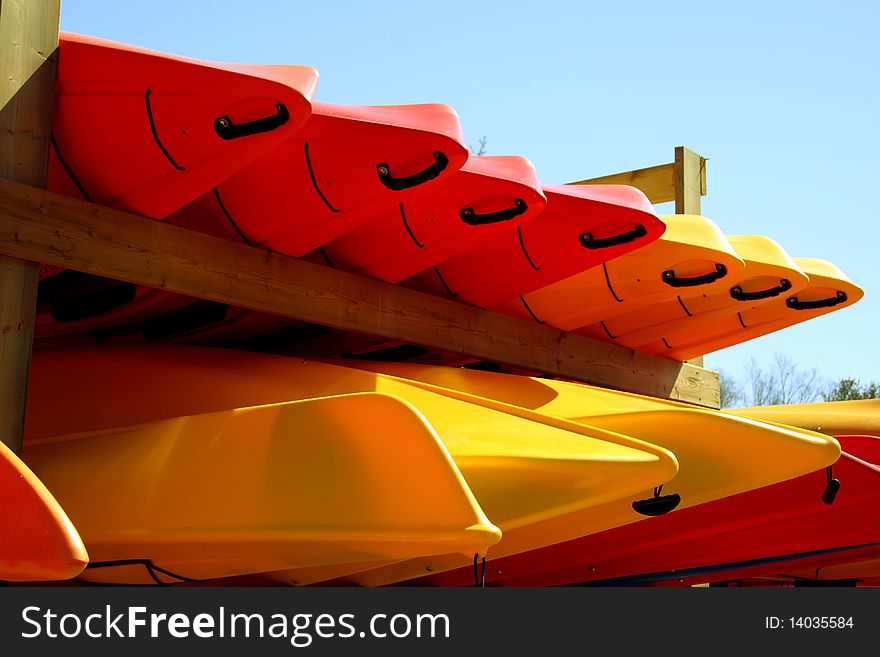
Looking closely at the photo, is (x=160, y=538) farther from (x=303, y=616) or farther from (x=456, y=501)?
(x=456, y=501)

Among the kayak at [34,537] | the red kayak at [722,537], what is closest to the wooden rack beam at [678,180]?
the red kayak at [722,537]

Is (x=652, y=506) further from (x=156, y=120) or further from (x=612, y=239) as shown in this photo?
(x=156, y=120)

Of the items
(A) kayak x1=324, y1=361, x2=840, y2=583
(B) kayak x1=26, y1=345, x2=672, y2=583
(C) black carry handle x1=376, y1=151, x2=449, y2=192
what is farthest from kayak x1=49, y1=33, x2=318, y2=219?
(A) kayak x1=324, y1=361, x2=840, y2=583

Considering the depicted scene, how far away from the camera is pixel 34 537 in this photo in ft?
5.68

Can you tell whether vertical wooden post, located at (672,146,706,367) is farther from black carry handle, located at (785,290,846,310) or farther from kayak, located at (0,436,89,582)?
kayak, located at (0,436,89,582)

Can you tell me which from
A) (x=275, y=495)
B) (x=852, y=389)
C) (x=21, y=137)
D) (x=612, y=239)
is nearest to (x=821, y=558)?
(x=612, y=239)

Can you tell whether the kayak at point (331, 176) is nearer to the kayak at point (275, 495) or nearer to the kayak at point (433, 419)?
the kayak at point (433, 419)

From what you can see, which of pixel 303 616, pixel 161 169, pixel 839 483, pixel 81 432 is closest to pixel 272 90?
pixel 161 169

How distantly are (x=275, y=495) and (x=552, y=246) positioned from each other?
163 cm

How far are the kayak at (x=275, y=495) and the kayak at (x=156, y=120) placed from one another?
607 mm

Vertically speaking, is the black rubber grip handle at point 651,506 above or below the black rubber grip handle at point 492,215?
below

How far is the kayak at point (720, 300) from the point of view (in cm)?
422

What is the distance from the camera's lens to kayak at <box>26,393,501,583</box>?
7.29 ft

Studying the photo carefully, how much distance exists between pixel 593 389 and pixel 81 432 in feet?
5.56
